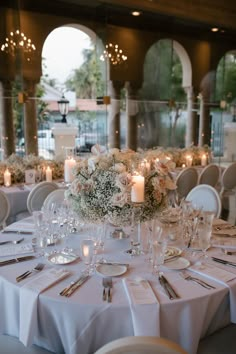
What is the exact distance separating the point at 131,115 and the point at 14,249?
5480 millimetres

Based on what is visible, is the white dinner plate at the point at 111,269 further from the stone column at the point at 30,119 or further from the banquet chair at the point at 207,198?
the stone column at the point at 30,119

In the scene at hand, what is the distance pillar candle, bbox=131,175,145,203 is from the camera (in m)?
1.92

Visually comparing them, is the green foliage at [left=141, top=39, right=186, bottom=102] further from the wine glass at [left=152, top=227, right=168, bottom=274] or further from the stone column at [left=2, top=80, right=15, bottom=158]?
the wine glass at [left=152, top=227, right=168, bottom=274]

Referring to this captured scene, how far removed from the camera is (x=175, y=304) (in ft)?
5.11

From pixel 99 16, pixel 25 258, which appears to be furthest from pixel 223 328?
pixel 99 16


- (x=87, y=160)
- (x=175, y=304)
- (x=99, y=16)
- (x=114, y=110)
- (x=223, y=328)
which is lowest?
(x=223, y=328)

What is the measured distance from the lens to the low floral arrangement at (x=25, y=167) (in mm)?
4395

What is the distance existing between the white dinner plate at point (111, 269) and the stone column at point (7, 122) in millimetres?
4294

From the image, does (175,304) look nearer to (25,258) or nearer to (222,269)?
(222,269)

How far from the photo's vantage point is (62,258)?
199 cm

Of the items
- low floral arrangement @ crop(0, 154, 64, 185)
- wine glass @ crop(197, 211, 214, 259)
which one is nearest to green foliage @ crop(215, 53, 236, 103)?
low floral arrangement @ crop(0, 154, 64, 185)

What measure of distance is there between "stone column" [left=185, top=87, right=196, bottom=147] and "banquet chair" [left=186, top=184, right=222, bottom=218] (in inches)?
194

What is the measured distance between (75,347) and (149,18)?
6500mm

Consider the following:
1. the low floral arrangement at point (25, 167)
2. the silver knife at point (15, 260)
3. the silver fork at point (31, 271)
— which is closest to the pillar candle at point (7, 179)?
the low floral arrangement at point (25, 167)
